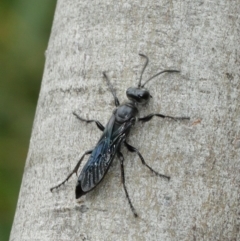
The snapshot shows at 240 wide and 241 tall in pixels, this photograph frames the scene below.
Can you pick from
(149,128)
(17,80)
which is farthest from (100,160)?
(17,80)

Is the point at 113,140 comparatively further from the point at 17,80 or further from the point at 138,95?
the point at 17,80

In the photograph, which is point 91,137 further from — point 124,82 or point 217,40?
point 217,40

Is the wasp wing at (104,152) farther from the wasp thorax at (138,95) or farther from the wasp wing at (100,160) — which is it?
the wasp thorax at (138,95)

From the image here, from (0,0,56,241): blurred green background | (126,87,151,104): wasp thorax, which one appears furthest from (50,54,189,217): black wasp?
(0,0,56,241): blurred green background

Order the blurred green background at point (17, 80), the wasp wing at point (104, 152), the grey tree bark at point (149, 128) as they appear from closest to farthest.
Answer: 1. the grey tree bark at point (149, 128)
2. the wasp wing at point (104, 152)
3. the blurred green background at point (17, 80)

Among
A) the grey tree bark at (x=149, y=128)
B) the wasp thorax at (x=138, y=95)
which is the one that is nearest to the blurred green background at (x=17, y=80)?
the grey tree bark at (x=149, y=128)

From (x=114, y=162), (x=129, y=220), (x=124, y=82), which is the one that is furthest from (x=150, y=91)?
(x=129, y=220)
